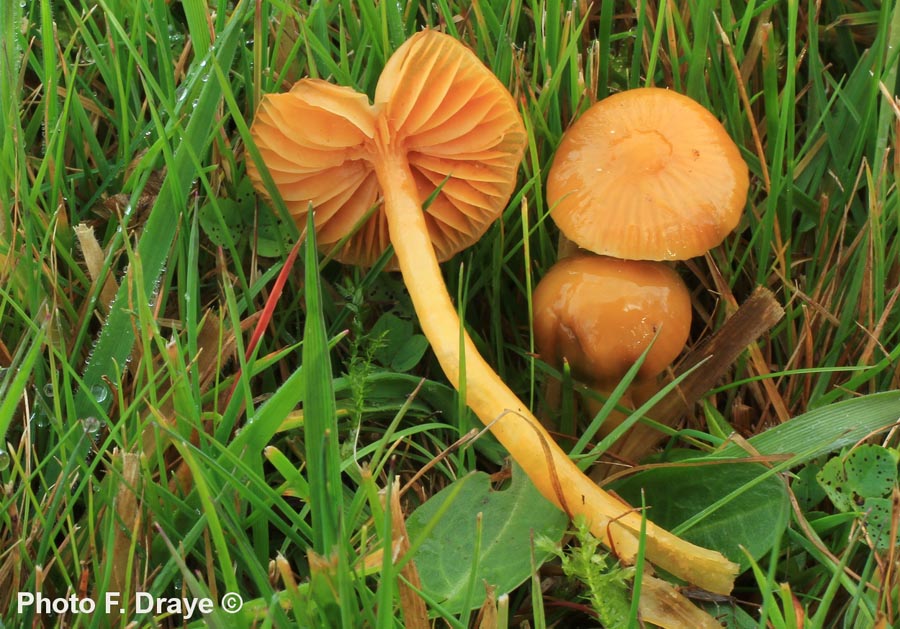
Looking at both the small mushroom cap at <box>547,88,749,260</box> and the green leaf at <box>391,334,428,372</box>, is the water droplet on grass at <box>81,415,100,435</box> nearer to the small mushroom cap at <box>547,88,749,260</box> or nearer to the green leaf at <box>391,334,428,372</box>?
the green leaf at <box>391,334,428,372</box>

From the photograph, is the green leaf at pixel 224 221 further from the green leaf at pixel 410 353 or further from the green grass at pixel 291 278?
the green leaf at pixel 410 353

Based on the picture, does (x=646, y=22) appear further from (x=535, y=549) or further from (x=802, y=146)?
(x=535, y=549)

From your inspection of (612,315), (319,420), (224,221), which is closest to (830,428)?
(612,315)

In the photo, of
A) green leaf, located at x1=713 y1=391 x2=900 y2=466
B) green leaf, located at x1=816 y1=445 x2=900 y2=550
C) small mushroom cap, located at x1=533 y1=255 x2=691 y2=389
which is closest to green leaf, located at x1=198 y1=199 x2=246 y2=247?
small mushroom cap, located at x1=533 y1=255 x2=691 y2=389

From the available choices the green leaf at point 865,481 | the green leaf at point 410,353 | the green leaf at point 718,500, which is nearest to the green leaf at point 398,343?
the green leaf at point 410,353

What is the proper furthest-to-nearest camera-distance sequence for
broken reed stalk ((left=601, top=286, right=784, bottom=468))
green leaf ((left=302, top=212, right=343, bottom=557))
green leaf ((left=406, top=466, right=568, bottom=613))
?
broken reed stalk ((left=601, top=286, right=784, bottom=468)), green leaf ((left=406, top=466, right=568, bottom=613)), green leaf ((left=302, top=212, right=343, bottom=557))

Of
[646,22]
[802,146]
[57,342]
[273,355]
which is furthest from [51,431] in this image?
[802,146]
